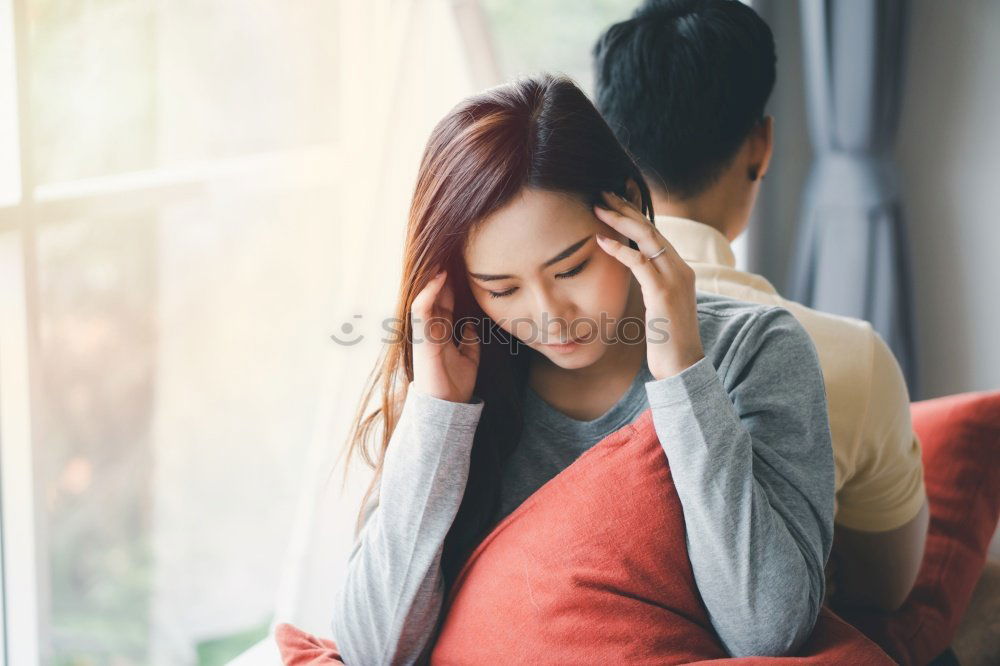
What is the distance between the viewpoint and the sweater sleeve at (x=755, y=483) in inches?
A: 40.8

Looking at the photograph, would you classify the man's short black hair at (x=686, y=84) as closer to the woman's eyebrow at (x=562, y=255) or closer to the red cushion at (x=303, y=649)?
the woman's eyebrow at (x=562, y=255)

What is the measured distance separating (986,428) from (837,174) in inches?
40.8

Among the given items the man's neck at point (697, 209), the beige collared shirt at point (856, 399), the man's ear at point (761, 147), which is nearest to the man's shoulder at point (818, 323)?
the beige collared shirt at point (856, 399)

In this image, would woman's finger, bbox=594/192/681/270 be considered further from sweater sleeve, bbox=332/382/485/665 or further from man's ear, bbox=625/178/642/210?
sweater sleeve, bbox=332/382/485/665

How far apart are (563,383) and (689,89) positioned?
58cm

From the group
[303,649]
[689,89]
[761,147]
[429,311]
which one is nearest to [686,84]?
[689,89]

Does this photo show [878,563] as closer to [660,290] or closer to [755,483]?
[755,483]

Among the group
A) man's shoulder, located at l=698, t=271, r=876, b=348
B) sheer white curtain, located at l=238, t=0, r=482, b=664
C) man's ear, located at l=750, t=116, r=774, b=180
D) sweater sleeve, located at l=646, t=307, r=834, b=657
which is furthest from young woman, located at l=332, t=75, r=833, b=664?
sheer white curtain, located at l=238, t=0, r=482, b=664

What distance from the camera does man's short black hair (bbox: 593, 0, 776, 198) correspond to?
155 centimetres

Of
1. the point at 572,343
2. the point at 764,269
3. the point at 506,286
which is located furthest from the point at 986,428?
the point at 764,269

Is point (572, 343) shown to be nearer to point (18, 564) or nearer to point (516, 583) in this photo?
point (516, 583)

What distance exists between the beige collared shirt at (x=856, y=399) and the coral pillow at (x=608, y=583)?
0.38 meters

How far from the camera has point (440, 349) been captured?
1191 mm

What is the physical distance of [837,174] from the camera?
2.51 meters
